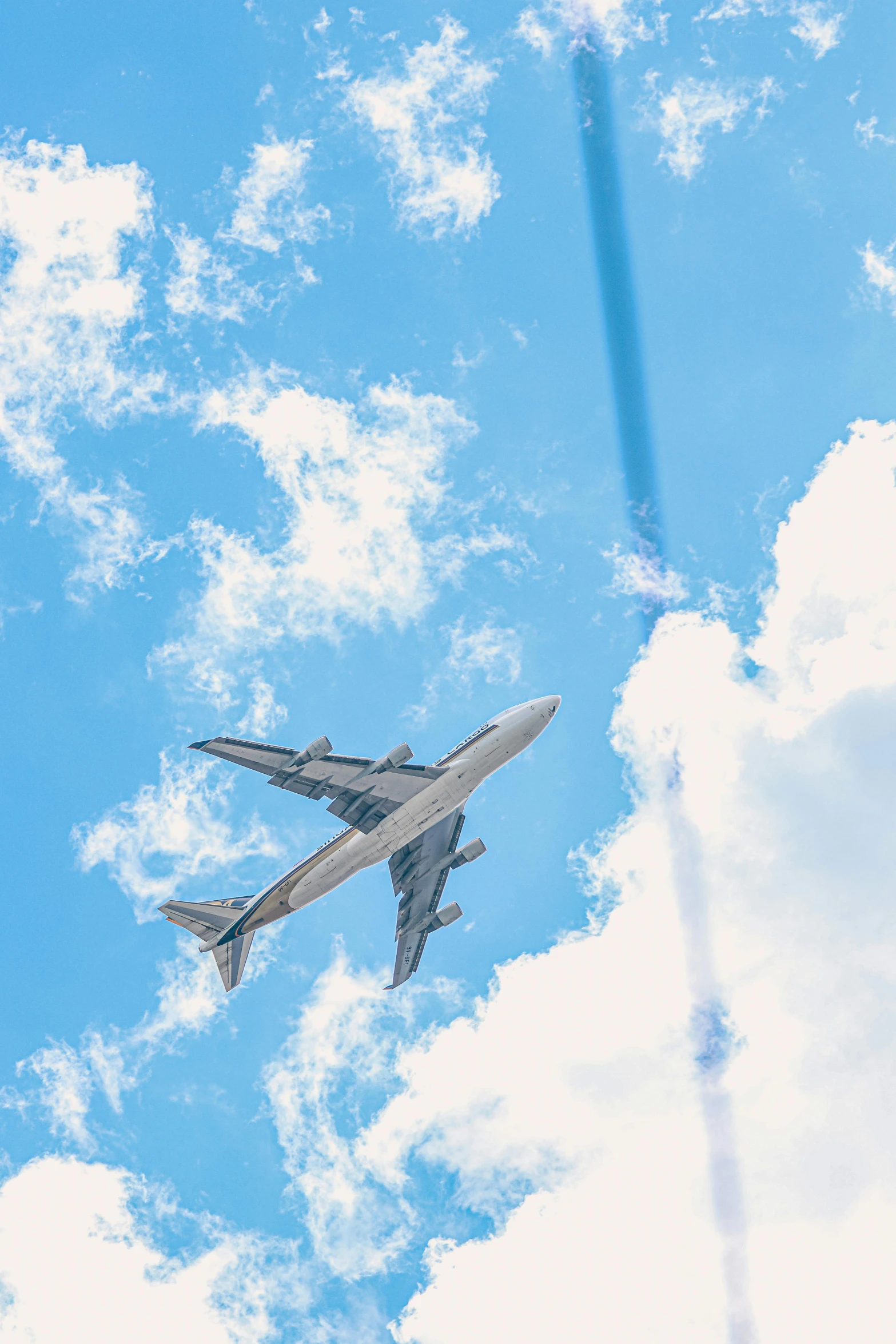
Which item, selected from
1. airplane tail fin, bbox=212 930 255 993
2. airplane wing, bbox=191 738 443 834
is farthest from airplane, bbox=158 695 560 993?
airplane tail fin, bbox=212 930 255 993

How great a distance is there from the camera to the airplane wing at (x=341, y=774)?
8800 cm

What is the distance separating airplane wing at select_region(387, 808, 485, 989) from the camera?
107 m

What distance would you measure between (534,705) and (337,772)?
17587 millimetres

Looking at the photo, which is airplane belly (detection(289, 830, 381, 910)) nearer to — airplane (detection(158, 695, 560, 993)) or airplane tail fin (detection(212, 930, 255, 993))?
airplane (detection(158, 695, 560, 993))

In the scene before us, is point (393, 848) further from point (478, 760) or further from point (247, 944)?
point (247, 944)

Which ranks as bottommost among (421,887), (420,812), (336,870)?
(336,870)

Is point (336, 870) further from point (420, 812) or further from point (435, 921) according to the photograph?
point (435, 921)

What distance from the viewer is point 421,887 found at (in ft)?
359

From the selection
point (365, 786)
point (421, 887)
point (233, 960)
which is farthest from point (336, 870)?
point (233, 960)

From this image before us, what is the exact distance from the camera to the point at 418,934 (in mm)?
110062

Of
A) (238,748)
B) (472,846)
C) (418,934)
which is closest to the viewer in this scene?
(238,748)

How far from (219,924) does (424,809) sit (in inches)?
1098

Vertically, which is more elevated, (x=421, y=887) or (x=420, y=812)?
(x=421, y=887)

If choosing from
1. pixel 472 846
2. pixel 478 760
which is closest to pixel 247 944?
pixel 472 846
